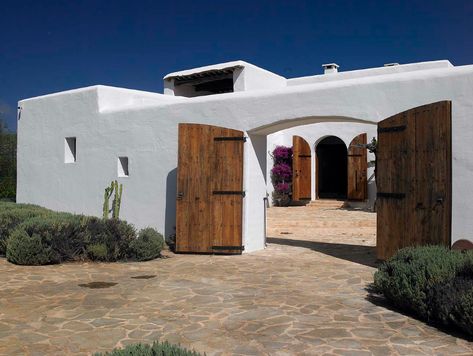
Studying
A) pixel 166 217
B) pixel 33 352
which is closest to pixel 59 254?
pixel 166 217

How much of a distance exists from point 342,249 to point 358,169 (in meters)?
7.19

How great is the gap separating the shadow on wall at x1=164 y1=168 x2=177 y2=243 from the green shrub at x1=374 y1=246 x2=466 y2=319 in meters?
5.19

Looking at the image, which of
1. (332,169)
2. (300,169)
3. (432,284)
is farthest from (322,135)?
(432,284)

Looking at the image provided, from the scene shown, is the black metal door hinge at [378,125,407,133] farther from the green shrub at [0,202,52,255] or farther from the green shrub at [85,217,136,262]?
the green shrub at [0,202,52,255]

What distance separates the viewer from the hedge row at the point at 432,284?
15.3ft

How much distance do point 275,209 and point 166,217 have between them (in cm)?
722

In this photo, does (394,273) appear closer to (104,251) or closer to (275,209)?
(104,251)

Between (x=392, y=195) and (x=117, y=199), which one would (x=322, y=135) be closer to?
(x=117, y=199)

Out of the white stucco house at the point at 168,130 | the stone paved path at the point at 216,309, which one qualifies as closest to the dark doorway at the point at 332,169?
the white stucco house at the point at 168,130

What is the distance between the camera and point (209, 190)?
31.1 ft

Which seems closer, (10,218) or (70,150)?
(10,218)

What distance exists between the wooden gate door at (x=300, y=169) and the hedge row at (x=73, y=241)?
9.39 m

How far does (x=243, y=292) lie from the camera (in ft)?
21.1

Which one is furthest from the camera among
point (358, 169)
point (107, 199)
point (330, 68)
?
point (330, 68)
